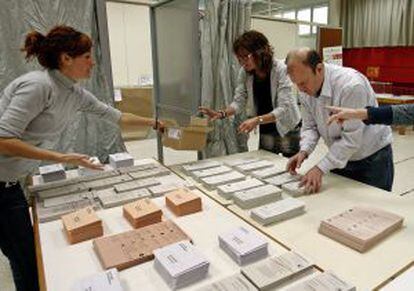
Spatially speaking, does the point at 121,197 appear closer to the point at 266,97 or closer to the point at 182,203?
the point at 182,203

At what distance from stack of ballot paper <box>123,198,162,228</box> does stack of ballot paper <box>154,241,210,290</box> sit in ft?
0.77

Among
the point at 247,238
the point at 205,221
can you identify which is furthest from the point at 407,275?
the point at 205,221

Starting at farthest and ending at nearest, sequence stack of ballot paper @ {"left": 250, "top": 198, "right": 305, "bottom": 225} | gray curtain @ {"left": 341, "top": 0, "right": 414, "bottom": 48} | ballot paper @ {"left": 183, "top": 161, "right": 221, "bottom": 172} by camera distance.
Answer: gray curtain @ {"left": 341, "top": 0, "right": 414, "bottom": 48} < ballot paper @ {"left": 183, "top": 161, "right": 221, "bottom": 172} < stack of ballot paper @ {"left": 250, "top": 198, "right": 305, "bottom": 225}

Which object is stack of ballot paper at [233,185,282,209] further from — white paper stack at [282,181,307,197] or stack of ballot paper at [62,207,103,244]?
stack of ballot paper at [62,207,103,244]

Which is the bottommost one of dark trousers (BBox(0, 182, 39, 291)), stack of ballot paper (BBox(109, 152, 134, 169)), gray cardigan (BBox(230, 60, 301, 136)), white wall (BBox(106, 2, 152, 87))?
dark trousers (BBox(0, 182, 39, 291))

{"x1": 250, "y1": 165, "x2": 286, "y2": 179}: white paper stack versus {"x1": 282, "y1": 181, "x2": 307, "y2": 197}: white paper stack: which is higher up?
{"x1": 250, "y1": 165, "x2": 286, "y2": 179}: white paper stack

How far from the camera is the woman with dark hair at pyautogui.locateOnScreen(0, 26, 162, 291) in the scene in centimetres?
122

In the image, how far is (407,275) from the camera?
901 millimetres

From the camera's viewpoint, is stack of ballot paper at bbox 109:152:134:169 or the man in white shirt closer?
the man in white shirt

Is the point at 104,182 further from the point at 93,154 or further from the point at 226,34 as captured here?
the point at 226,34

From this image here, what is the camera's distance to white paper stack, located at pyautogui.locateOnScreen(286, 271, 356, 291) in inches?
31.7

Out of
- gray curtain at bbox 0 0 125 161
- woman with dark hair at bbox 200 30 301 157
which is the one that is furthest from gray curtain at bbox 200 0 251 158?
gray curtain at bbox 0 0 125 161

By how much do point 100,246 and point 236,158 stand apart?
3.65 feet

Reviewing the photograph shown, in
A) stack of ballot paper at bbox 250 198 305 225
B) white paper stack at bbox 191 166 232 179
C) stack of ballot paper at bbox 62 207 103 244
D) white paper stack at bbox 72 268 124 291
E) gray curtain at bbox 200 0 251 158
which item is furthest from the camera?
gray curtain at bbox 200 0 251 158
